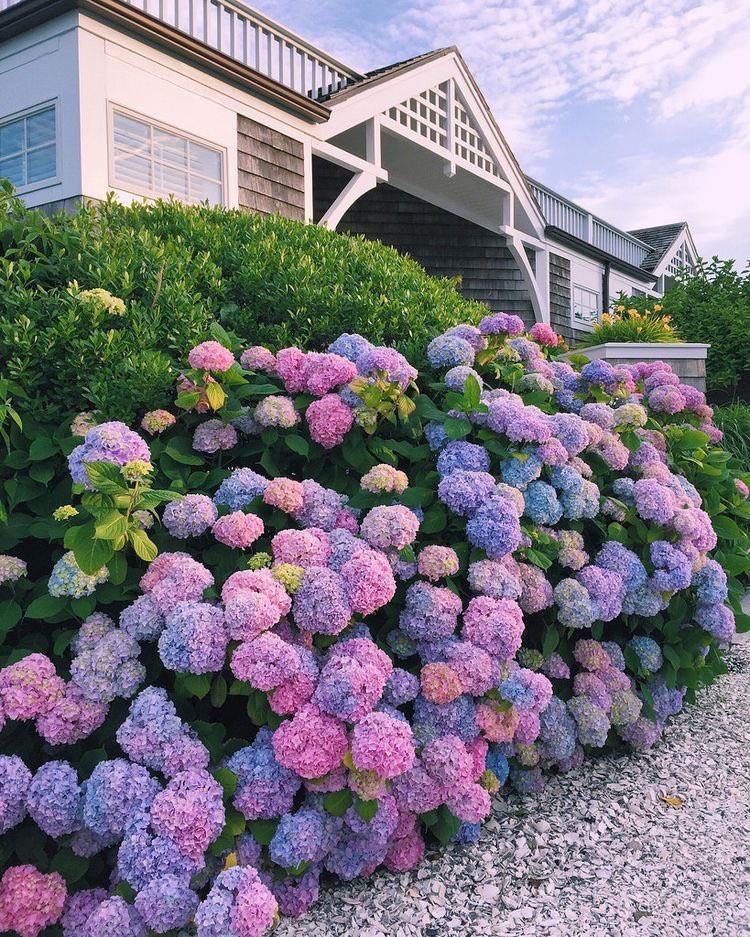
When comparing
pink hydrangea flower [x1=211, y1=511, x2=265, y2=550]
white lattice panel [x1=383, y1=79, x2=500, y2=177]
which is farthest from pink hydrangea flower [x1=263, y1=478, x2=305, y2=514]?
white lattice panel [x1=383, y1=79, x2=500, y2=177]

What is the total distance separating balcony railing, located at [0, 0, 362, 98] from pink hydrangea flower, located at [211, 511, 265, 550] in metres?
5.51

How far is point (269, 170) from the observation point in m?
7.31

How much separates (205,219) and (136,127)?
357 cm

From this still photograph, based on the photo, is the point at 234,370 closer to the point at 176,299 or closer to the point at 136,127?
the point at 176,299

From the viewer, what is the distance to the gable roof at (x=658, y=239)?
2058 centimetres

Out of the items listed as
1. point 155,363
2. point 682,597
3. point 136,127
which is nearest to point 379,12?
point 136,127

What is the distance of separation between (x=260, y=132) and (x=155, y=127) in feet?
3.96

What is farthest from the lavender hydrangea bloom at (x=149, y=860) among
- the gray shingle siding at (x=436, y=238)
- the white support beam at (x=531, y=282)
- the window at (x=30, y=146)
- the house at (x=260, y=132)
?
the white support beam at (x=531, y=282)

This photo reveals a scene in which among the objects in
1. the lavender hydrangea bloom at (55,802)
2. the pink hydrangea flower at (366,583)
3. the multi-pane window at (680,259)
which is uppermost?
the multi-pane window at (680,259)

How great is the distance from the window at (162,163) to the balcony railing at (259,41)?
0.85 m

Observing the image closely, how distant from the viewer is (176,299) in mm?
2457

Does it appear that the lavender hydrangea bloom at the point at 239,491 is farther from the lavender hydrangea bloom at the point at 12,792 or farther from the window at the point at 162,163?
the window at the point at 162,163

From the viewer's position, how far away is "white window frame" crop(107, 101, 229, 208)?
19.2 feet

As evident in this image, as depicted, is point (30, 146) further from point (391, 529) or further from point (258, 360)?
point (391, 529)
